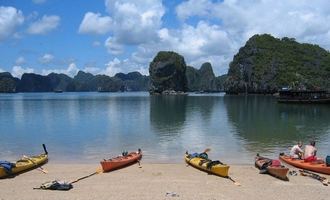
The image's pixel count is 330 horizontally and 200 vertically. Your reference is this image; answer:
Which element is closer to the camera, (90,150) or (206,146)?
(90,150)

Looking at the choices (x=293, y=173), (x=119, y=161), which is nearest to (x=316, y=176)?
(x=293, y=173)

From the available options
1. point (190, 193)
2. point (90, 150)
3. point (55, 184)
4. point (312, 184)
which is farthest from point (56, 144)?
point (312, 184)

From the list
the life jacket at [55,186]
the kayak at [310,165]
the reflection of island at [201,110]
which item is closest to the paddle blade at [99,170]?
the life jacket at [55,186]

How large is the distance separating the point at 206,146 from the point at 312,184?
55.4ft

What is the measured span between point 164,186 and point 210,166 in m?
4.16

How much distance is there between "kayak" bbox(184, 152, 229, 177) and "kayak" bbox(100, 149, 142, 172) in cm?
378

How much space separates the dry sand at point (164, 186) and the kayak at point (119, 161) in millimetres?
537

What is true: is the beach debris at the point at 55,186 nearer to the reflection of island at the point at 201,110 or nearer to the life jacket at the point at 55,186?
the life jacket at the point at 55,186

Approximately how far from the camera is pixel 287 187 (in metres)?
20.8

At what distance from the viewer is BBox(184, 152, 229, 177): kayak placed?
2300cm

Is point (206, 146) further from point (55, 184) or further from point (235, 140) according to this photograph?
point (55, 184)

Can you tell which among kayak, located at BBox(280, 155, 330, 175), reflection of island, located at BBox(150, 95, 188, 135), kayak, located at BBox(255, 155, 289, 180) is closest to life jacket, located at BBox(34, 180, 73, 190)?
kayak, located at BBox(255, 155, 289, 180)

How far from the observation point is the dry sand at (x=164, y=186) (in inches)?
750

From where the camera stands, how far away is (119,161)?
86.0ft
